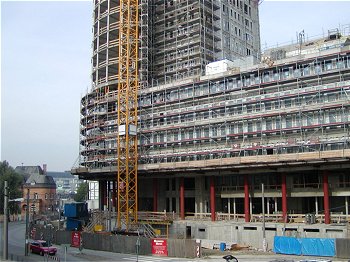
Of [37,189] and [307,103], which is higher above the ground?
[307,103]

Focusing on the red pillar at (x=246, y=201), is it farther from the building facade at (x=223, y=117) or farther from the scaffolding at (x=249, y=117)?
the scaffolding at (x=249, y=117)

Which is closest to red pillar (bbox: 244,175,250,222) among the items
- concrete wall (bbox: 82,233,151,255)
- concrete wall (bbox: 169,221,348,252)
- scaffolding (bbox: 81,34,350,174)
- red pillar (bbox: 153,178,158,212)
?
concrete wall (bbox: 169,221,348,252)

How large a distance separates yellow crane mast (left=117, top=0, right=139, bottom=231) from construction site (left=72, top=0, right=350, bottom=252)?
0.22 m

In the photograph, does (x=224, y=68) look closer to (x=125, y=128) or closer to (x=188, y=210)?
(x=125, y=128)

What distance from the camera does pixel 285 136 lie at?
56.8 metres

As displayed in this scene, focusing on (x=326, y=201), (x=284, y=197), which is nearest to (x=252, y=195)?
(x=284, y=197)

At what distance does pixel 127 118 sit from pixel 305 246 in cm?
3332

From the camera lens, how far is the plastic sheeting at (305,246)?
4106 cm

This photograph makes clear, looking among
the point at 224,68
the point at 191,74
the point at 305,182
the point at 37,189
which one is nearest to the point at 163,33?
the point at 191,74

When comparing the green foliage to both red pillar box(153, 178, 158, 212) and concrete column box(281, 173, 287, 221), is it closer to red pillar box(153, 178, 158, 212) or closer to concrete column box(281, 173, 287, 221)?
red pillar box(153, 178, 158, 212)

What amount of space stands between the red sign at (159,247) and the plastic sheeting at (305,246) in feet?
35.6

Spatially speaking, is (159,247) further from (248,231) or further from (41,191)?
(41,191)

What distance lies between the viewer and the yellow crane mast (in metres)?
65.6

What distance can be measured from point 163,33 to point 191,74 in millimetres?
10793
